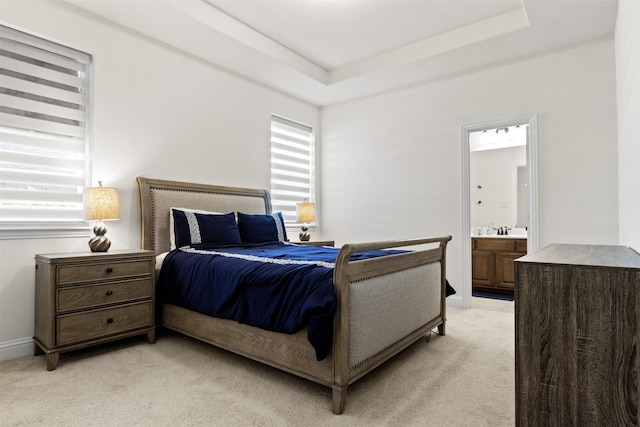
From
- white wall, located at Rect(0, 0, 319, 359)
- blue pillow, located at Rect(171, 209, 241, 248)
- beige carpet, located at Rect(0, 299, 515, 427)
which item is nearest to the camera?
beige carpet, located at Rect(0, 299, 515, 427)

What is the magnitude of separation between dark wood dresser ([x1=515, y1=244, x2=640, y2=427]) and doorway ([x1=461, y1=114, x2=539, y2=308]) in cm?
282

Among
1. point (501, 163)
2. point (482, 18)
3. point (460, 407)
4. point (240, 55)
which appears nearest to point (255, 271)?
point (460, 407)

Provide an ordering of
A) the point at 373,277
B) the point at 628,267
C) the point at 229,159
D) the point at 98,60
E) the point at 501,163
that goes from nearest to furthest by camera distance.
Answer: the point at 628,267, the point at 373,277, the point at 98,60, the point at 229,159, the point at 501,163

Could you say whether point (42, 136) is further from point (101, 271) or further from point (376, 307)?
point (376, 307)

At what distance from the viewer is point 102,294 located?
8.50 ft

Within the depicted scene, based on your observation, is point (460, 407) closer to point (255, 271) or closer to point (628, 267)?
point (628, 267)

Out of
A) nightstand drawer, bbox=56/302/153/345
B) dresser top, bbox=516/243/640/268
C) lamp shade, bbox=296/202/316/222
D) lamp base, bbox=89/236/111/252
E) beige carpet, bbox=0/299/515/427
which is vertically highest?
lamp shade, bbox=296/202/316/222

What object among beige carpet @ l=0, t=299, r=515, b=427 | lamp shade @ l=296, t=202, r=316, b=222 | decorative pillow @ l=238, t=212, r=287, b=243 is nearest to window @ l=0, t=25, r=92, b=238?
beige carpet @ l=0, t=299, r=515, b=427

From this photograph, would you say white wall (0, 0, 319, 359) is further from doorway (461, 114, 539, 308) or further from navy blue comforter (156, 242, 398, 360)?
doorway (461, 114, 539, 308)

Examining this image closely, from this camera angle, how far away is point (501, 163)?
5832 mm

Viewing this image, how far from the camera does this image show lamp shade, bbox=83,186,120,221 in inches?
108

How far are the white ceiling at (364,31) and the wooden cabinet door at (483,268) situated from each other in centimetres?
258

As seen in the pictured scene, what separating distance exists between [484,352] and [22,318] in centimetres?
340

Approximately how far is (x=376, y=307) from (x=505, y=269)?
11.9 ft
